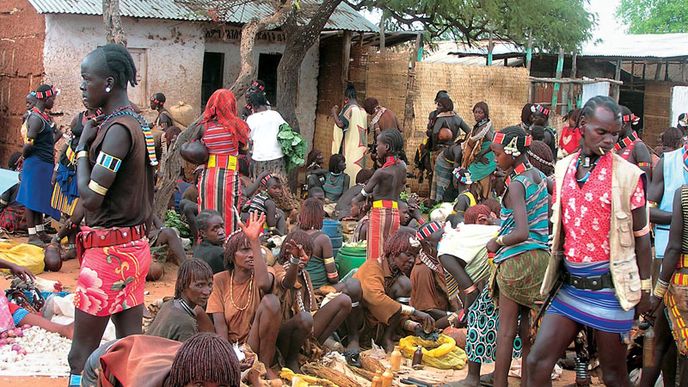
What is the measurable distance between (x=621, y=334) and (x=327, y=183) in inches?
346

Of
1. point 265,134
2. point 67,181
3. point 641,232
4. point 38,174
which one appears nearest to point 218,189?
point 67,181

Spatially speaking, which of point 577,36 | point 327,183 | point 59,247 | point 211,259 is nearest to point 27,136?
point 59,247

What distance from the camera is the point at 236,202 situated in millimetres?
8602

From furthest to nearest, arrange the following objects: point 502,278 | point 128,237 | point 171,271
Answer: point 171,271 → point 502,278 → point 128,237

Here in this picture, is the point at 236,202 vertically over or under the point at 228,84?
under

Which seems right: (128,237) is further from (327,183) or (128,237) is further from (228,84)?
(228,84)

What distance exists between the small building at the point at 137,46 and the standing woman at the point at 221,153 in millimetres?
5031

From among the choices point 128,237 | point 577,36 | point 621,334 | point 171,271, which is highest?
A: point 577,36

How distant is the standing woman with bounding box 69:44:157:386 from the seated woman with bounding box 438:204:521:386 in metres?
2.37

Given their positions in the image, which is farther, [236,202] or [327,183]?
[327,183]

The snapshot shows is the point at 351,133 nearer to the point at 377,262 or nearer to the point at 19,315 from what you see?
the point at 377,262

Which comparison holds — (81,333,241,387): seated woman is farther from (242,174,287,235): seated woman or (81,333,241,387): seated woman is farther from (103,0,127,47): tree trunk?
(103,0,127,47): tree trunk

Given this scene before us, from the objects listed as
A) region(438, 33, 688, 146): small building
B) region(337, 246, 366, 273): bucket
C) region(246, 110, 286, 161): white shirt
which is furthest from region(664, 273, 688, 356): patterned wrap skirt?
region(438, 33, 688, 146): small building

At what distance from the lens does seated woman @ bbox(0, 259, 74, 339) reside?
644 centimetres
